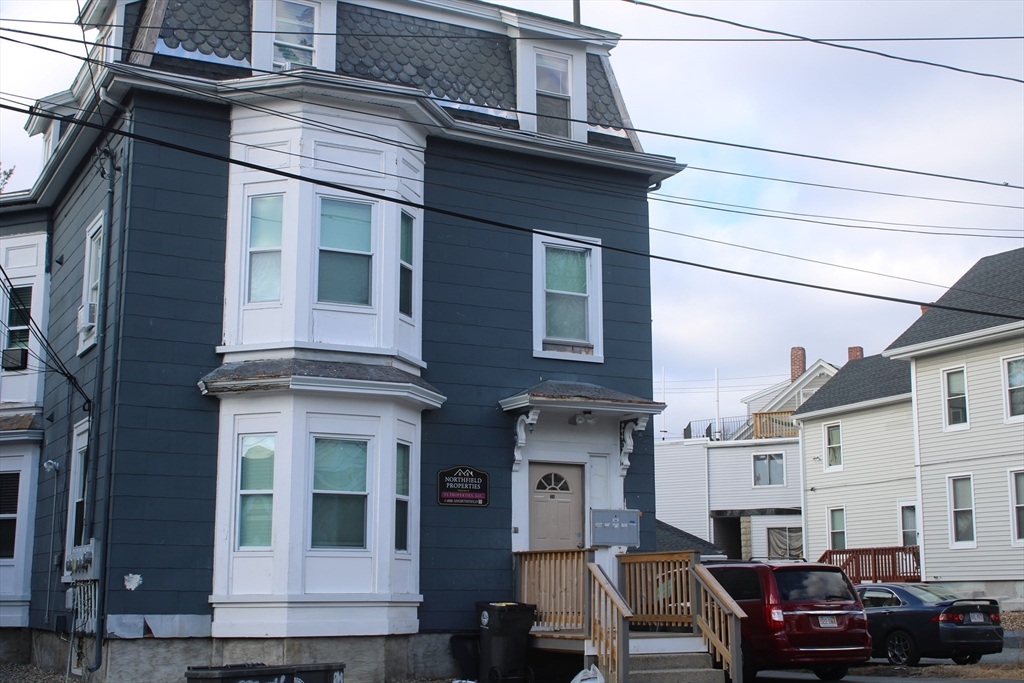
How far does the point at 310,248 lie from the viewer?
14891mm

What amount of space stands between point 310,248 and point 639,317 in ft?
18.3

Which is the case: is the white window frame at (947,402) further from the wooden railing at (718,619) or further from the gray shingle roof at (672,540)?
the wooden railing at (718,619)

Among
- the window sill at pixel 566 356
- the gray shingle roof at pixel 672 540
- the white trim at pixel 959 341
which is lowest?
the gray shingle roof at pixel 672 540

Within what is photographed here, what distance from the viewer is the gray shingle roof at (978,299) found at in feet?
91.3

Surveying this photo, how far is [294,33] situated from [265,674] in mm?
9443

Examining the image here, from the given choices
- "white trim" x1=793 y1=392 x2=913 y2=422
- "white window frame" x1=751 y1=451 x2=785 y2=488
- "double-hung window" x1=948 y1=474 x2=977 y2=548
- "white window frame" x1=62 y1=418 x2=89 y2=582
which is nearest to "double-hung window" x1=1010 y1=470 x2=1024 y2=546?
"double-hung window" x1=948 y1=474 x2=977 y2=548

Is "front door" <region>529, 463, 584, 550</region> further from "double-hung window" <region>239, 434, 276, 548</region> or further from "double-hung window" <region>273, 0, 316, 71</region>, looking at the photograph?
"double-hung window" <region>273, 0, 316, 71</region>

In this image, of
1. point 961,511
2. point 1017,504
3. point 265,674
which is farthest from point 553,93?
point 961,511

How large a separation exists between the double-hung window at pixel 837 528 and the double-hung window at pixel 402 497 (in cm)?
2420

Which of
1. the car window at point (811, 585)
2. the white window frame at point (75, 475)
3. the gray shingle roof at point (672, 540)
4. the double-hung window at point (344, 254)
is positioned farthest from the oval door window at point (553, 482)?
the gray shingle roof at point (672, 540)

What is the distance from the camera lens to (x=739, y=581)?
47.4 ft

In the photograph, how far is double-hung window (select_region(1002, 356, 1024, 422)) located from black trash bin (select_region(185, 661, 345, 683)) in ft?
67.5

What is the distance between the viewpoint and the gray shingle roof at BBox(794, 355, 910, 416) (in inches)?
1342

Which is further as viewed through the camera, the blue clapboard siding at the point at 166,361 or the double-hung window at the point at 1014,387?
the double-hung window at the point at 1014,387
